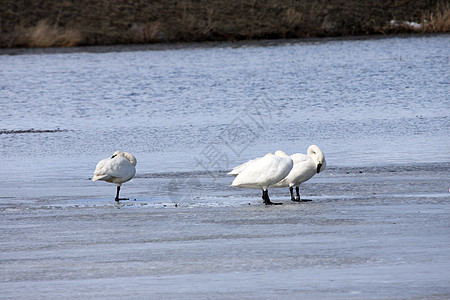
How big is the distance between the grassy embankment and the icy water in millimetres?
24673

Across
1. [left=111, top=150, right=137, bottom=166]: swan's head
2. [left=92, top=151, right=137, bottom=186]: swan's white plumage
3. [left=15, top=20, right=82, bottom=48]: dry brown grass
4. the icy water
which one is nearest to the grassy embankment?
[left=15, top=20, right=82, bottom=48]: dry brown grass

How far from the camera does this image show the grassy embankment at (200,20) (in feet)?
172

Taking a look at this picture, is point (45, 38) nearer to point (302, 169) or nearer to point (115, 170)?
point (115, 170)

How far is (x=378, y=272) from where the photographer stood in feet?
20.8

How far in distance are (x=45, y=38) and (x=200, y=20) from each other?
1246cm

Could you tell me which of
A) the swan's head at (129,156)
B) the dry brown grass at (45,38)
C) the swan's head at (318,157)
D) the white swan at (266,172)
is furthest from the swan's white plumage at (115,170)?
the dry brown grass at (45,38)

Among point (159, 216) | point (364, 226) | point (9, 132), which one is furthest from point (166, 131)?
point (364, 226)

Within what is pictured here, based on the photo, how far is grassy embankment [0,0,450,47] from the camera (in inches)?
2058

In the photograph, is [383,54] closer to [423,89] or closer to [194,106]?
[423,89]

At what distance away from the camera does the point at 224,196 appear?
10.3 metres

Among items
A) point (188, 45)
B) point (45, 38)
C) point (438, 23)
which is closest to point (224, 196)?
point (45, 38)

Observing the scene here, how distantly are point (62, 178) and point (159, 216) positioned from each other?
3441 millimetres

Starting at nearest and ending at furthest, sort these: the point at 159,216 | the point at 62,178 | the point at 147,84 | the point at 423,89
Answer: the point at 159,216
the point at 62,178
the point at 423,89
the point at 147,84

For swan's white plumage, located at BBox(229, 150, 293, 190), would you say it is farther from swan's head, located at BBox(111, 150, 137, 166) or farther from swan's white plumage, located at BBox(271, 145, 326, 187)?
swan's head, located at BBox(111, 150, 137, 166)
